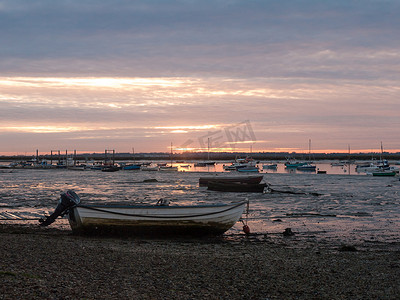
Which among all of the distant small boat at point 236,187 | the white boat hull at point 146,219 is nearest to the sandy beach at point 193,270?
the white boat hull at point 146,219

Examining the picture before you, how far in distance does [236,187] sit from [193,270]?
1352 inches

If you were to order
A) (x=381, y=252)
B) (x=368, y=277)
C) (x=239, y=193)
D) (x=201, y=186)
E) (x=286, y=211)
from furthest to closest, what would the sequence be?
(x=201, y=186) → (x=239, y=193) → (x=286, y=211) → (x=381, y=252) → (x=368, y=277)

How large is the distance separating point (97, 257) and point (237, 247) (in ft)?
19.1

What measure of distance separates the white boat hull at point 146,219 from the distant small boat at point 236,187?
25.4 meters

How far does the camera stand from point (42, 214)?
26719 millimetres

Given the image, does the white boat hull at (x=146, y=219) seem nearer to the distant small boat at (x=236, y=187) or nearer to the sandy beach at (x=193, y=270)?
the sandy beach at (x=193, y=270)

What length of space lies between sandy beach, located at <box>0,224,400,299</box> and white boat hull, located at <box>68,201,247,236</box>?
5.05 feet

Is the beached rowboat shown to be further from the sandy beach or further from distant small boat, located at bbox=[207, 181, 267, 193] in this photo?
distant small boat, located at bbox=[207, 181, 267, 193]

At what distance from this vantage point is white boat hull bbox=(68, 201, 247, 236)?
1880 centimetres

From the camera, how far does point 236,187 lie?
151ft

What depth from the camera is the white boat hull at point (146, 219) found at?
18.8 metres

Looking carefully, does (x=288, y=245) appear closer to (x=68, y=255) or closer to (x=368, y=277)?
(x=368, y=277)

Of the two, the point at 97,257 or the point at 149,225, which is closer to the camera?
the point at 97,257

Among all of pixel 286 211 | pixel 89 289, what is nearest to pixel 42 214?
pixel 286 211
